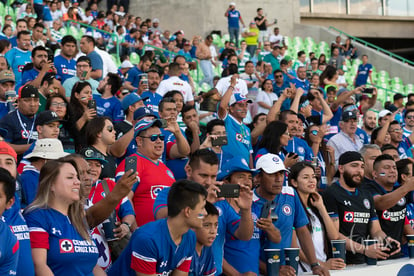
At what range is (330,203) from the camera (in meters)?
6.43

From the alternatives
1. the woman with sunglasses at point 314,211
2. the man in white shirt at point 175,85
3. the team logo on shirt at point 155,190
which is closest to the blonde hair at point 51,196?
the team logo on shirt at point 155,190

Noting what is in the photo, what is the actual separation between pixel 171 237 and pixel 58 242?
2.37ft

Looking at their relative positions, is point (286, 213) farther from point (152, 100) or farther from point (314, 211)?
point (152, 100)

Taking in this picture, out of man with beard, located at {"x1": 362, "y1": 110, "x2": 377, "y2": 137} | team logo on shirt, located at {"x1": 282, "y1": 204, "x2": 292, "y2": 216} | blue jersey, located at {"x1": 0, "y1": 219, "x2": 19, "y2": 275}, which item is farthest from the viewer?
man with beard, located at {"x1": 362, "y1": 110, "x2": 377, "y2": 137}

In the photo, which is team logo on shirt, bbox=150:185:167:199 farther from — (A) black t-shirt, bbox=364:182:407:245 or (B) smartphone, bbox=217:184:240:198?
(A) black t-shirt, bbox=364:182:407:245

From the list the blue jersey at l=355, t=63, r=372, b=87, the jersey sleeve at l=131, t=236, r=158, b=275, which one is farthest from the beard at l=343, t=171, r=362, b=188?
the blue jersey at l=355, t=63, r=372, b=87

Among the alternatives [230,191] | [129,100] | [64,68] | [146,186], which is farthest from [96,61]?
[230,191]

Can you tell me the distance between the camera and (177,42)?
730 inches

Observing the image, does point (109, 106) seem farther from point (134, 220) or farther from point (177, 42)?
point (177, 42)

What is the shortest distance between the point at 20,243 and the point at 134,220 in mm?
1321

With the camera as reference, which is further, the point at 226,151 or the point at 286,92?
the point at 286,92

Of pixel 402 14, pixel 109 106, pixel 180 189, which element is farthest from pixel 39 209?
pixel 402 14

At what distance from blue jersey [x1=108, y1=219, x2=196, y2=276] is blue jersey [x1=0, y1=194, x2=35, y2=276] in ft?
2.06

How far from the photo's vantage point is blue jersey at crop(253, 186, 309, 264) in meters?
5.66
